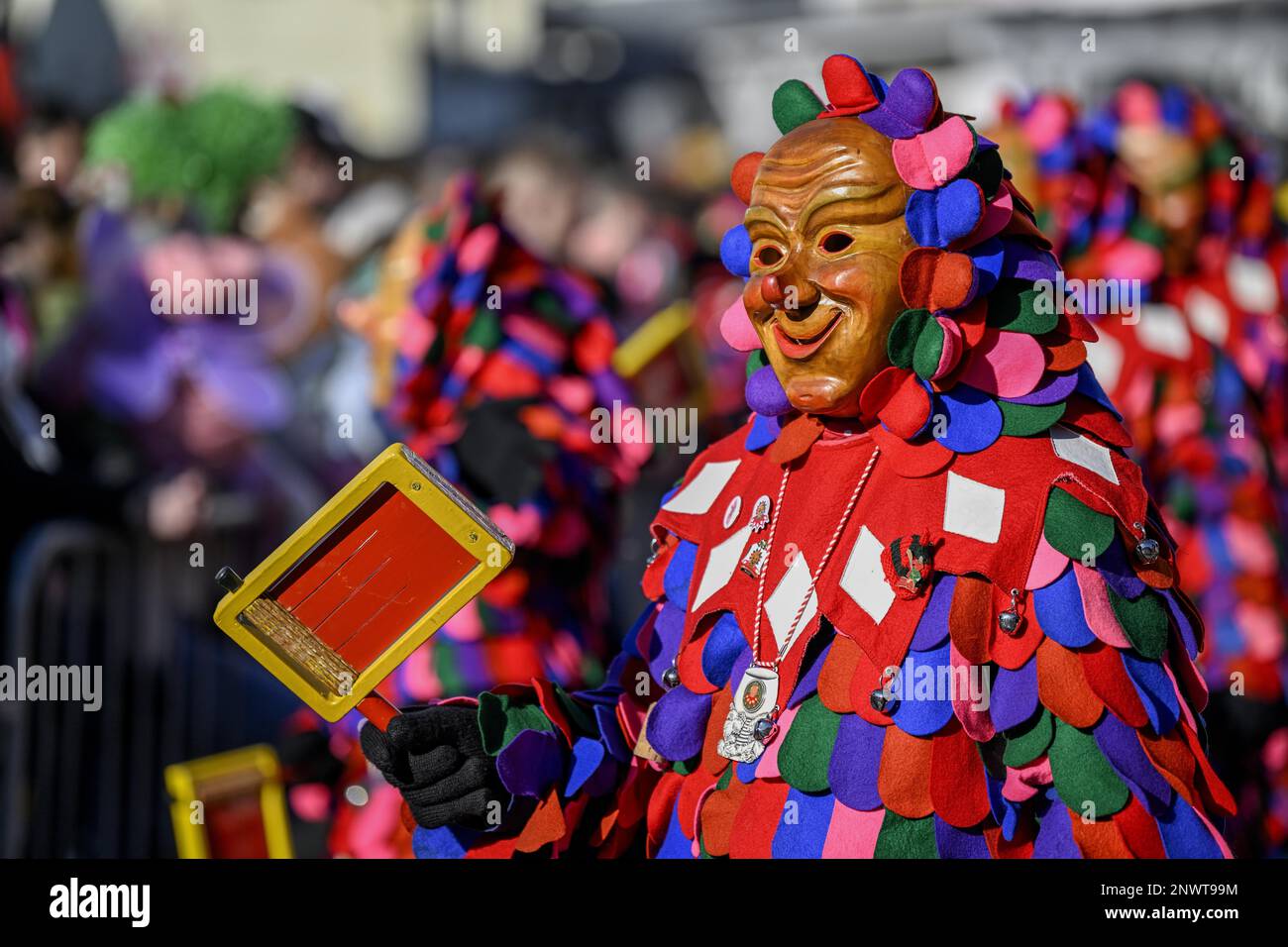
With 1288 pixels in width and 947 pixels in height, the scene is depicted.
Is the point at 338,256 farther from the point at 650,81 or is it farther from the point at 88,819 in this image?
the point at 650,81

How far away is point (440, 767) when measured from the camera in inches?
80.2

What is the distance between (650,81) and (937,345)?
9.43 m

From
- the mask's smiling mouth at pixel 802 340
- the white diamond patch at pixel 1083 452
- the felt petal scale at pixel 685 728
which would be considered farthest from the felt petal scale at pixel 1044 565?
the felt petal scale at pixel 685 728

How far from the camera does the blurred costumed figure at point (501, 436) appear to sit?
342 centimetres

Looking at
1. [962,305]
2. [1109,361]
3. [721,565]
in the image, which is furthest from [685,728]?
[1109,361]

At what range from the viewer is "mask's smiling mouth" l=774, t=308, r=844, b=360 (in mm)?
2029

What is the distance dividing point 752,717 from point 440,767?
0.40 metres

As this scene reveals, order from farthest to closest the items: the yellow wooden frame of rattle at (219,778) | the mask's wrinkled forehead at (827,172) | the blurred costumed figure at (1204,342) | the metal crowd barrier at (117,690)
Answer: the metal crowd barrier at (117,690), the blurred costumed figure at (1204,342), the yellow wooden frame of rattle at (219,778), the mask's wrinkled forehead at (827,172)

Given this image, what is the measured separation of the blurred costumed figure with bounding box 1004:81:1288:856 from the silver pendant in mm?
2138

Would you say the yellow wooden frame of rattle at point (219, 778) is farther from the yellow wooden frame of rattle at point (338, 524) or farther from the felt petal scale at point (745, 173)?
the felt petal scale at point (745, 173)

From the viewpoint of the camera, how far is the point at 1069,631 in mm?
1931

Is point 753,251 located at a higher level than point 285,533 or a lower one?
higher

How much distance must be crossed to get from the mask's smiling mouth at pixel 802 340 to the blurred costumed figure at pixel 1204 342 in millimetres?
2033
